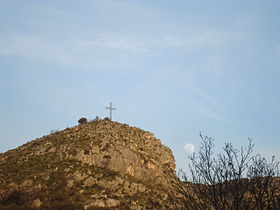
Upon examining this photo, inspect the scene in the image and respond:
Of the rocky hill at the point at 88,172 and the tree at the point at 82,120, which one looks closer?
the rocky hill at the point at 88,172

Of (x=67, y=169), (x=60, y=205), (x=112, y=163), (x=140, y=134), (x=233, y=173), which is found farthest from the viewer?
(x=140, y=134)

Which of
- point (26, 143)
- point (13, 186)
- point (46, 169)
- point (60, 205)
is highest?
point (26, 143)

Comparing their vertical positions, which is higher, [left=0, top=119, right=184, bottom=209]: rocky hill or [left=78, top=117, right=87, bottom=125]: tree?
[left=78, top=117, right=87, bottom=125]: tree

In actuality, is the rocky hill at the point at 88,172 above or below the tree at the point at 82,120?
below

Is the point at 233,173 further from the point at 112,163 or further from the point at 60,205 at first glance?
the point at 112,163

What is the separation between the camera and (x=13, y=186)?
38.5m

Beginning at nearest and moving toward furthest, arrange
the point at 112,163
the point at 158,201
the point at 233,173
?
the point at 233,173 < the point at 158,201 < the point at 112,163

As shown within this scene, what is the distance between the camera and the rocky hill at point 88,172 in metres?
36.1

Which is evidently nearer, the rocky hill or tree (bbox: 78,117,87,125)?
the rocky hill

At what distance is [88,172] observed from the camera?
4400cm

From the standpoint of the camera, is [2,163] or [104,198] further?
[2,163]

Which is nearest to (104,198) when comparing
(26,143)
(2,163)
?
(2,163)

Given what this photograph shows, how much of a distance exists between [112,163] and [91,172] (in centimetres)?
469

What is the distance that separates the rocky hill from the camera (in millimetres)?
36094
